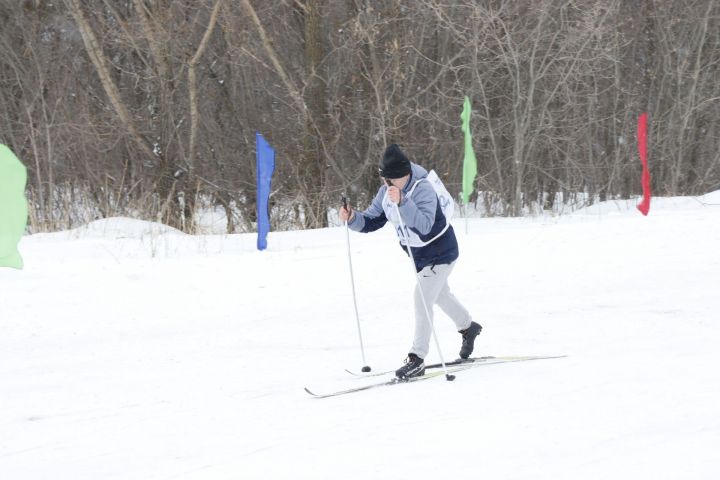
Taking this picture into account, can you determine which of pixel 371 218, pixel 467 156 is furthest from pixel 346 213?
pixel 467 156

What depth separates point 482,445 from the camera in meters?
4.54

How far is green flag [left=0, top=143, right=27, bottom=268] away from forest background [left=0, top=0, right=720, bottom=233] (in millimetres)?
6686

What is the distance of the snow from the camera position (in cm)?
451

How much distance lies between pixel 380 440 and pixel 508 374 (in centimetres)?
165

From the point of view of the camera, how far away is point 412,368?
20.1 feet

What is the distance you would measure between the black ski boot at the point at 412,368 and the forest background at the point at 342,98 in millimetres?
9758

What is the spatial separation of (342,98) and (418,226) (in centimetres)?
1314

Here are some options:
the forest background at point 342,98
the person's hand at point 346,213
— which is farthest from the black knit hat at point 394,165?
the forest background at point 342,98

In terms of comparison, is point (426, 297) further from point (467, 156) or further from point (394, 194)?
point (467, 156)

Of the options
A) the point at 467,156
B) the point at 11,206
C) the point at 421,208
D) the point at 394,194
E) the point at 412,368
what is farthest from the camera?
the point at 467,156

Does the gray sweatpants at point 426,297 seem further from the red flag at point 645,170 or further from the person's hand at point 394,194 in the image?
the red flag at point 645,170

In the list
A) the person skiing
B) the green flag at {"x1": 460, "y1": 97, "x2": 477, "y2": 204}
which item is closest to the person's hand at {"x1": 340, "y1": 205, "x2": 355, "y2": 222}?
the person skiing

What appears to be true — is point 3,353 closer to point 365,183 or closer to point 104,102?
point 365,183

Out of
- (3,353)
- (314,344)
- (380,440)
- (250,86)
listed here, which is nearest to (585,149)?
(250,86)
